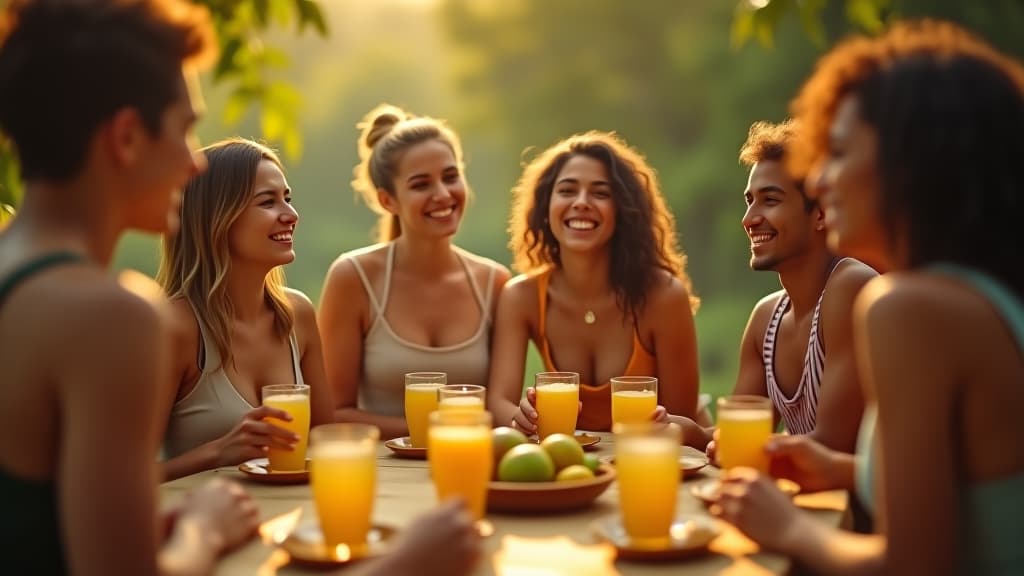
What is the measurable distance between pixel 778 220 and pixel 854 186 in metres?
1.77

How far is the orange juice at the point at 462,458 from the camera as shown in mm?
2246

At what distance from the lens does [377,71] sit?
25219 mm

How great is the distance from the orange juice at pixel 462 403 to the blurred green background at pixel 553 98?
16.3m

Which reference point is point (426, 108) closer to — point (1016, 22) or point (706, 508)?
point (1016, 22)

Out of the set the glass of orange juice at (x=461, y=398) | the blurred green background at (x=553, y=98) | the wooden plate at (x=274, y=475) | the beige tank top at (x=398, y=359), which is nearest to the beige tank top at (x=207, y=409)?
the wooden plate at (x=274, y=475)

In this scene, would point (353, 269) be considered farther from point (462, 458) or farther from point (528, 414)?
point (462, 458)

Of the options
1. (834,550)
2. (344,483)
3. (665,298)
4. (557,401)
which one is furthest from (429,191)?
(834,550)

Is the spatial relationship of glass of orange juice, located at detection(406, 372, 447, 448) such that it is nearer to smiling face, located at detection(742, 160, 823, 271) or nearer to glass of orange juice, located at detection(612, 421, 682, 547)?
glass of orange juice, located at detection(612, 421, 682, 547)

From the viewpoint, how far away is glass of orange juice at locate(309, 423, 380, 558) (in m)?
2.14

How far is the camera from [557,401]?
3.12 meters

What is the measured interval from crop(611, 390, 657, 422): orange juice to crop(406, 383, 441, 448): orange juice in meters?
0.53

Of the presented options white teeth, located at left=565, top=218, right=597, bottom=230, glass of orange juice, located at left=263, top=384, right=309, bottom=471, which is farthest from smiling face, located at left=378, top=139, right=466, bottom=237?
glass of orange juice, located at left=263, top=384, right=309, bottom=471

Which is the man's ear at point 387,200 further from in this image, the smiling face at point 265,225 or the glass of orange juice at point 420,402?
the glass of orange juice at point 420,402

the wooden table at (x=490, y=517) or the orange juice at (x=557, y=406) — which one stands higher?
the orange juice at (x=557, y=406)
